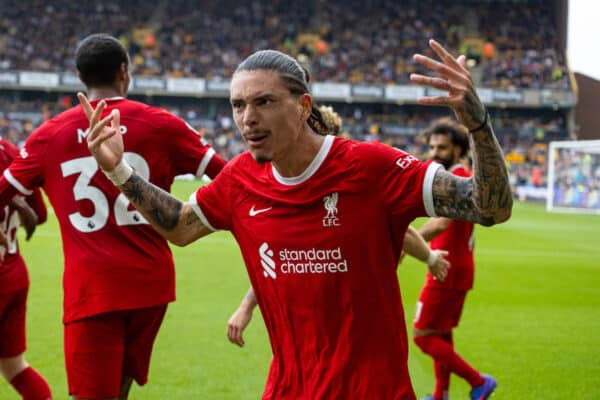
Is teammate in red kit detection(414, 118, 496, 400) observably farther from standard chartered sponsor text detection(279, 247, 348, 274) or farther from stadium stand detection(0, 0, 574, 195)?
stadium stand detection(0, 0, 574, 195)

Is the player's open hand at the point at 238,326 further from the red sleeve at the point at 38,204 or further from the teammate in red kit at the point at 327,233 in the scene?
the red sleeve at the point at 38,204

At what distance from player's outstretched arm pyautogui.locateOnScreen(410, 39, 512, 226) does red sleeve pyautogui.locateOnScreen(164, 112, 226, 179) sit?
1611mm

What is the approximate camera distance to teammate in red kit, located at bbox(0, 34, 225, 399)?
10.2 ft

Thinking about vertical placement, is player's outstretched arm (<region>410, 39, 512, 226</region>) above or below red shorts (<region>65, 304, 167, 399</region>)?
above

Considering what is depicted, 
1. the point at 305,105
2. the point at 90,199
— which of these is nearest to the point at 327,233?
the point at 305,105

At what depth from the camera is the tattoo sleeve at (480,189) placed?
193 cm

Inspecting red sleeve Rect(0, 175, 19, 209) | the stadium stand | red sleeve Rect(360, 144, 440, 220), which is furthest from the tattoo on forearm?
the stadium stand

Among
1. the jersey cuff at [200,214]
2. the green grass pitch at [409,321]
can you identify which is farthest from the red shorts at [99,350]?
the green grass pitch at [409,321]

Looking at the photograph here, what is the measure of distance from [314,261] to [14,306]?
8.56 feet

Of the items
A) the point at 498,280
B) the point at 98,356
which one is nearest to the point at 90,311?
Answer: the point at 98,356

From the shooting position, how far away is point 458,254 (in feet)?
17.0

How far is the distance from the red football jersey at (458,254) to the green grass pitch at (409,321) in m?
1.06

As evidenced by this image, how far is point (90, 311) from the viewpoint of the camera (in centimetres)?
308

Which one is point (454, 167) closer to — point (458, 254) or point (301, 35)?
point (458, 254)
